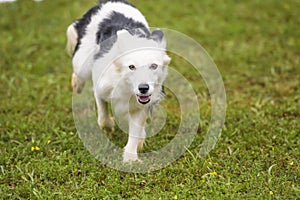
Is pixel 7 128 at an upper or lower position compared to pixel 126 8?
lower

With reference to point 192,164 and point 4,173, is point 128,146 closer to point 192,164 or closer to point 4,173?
point 192,164

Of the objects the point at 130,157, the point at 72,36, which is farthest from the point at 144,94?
the point at 72,36

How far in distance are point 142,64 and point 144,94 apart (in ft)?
0.86

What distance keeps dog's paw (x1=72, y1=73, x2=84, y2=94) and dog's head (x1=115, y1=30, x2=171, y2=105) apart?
4.51 ft

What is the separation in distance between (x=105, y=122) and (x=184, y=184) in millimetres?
1291

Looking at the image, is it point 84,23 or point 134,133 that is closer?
point 134,133

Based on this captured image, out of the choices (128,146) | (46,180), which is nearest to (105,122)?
(128,146)

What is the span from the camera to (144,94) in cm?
403

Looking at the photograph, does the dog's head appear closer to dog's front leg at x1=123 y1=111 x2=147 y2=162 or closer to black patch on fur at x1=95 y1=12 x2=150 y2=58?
black patch on fur at x1=95 y1=12 x2=150 y2=58

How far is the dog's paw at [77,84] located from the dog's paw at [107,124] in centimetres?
69

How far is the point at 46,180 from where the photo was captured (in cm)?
417

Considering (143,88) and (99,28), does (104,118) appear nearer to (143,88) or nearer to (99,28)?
(99,28)

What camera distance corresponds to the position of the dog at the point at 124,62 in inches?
160

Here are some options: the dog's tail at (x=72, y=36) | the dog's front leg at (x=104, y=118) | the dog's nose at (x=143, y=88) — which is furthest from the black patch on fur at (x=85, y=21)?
the dog's nose at (x=143, y=88)
